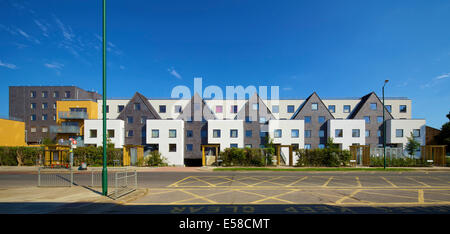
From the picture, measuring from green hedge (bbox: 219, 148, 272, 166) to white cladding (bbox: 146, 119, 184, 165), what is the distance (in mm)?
9210

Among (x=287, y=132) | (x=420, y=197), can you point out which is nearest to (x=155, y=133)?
(x=287, y=132)

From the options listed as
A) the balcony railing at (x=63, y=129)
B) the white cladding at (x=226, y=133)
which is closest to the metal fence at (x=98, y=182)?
the white cladding at (x=226, y=133)

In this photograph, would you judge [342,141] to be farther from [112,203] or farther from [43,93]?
[43,93]

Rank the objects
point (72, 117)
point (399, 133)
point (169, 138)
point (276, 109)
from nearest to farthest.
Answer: point (169, 138) < point (399, 133) < point (72, 117) < point (276, 109)

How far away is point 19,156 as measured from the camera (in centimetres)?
2522

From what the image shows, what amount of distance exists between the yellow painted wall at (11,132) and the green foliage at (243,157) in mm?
39361

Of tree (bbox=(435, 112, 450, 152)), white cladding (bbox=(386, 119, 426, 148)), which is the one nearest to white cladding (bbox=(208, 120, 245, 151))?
white cladding (bbox=(386, 119, 426, 148))

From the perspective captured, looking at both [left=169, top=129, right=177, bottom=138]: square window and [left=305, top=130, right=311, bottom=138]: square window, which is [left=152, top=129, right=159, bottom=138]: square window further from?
[left=305, top=130, right=311, bottom=138]: square window

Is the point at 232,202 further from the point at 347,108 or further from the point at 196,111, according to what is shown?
the point at 347,108

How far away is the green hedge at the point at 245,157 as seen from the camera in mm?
24031

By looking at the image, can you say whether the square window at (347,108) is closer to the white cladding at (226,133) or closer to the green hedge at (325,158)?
the green hedge at (325,158)

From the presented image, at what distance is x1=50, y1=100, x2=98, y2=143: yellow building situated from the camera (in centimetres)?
3700

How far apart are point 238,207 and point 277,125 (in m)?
26.9

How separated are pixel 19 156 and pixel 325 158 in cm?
3926
